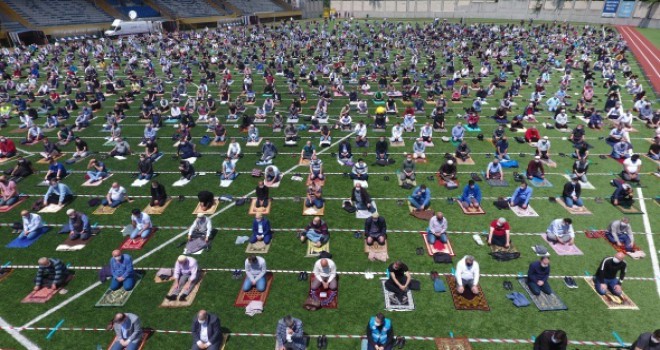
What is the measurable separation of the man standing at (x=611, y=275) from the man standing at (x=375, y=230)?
20.1 feet

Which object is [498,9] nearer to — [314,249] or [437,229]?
[437,229]

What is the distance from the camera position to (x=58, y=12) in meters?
60.8

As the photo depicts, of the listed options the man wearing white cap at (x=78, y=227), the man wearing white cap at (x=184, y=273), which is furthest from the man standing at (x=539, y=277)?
the man wearing white cap at (x=78, y=227)

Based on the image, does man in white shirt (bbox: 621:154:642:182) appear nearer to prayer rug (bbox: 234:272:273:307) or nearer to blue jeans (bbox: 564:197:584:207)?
blue jeans (bbox: 564:197:584:207)

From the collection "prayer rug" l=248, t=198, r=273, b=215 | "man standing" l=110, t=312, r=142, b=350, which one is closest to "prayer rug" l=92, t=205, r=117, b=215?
"prayer rug" l=248, t=198, r=273, b=215

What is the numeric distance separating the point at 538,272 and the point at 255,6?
10011cm

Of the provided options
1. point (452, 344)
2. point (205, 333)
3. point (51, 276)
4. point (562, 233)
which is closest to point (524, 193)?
point (562, 233)

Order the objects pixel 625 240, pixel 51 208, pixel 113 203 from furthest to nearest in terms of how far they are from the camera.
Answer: pixel 113 203 < pixel 51 208 < pixel 625 240

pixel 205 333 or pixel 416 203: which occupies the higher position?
pixel 416 203

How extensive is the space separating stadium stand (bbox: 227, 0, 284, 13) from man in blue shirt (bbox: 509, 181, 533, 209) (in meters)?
90.1

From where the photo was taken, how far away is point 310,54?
4916 centimetres

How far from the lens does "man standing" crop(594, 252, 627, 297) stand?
9.70 metres

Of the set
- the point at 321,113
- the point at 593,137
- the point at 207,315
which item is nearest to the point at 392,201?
the point at 207,315

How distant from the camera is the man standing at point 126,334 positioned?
851 centimetres
